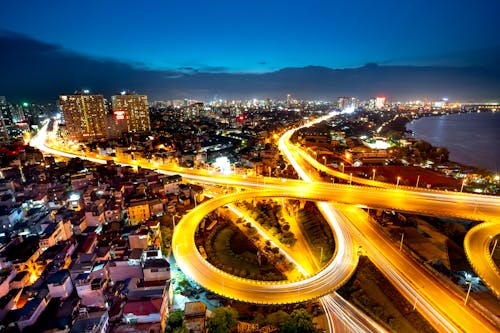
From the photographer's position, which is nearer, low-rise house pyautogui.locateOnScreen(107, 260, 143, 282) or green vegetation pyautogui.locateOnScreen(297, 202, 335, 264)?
low-rise house pyautogui.locateOnScreen(107, 260, 143, 282)

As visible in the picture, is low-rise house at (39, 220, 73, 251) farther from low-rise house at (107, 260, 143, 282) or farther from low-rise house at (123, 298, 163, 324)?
low-rise house at (123, 298, 163, 324)

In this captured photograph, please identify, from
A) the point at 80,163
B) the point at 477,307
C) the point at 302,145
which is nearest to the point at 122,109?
the point at 80,163

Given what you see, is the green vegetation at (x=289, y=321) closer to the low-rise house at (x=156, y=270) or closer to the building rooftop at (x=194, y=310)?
the building rooftop at (x=194, y=310)

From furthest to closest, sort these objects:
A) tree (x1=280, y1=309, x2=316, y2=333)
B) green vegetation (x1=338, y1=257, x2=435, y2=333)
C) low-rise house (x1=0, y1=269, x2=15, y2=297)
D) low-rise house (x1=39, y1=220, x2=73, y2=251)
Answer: low-rise house (x1=39, y1=220, x2=73, y2=251)
low-rise house (x1=0, y1=269, x2=15, y2=297)
green vegetation (x1=338, y1=257, x2=435, y2=333)
tree (x1=280, y1=309, x2=316, y2=333)

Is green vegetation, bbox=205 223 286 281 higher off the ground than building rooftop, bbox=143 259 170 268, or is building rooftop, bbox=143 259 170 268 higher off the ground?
building rooftop, bbox=143 259 170 268

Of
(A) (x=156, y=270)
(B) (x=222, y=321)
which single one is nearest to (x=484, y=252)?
(B) (x=222, y=321)

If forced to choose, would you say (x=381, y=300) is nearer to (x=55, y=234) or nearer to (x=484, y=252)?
(x=484, y=252)

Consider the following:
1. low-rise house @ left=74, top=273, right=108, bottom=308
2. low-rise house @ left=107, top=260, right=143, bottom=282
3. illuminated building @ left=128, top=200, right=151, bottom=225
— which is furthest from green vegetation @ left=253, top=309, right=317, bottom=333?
illuminated building @ left=128, top=200, right=151, bottom=225
